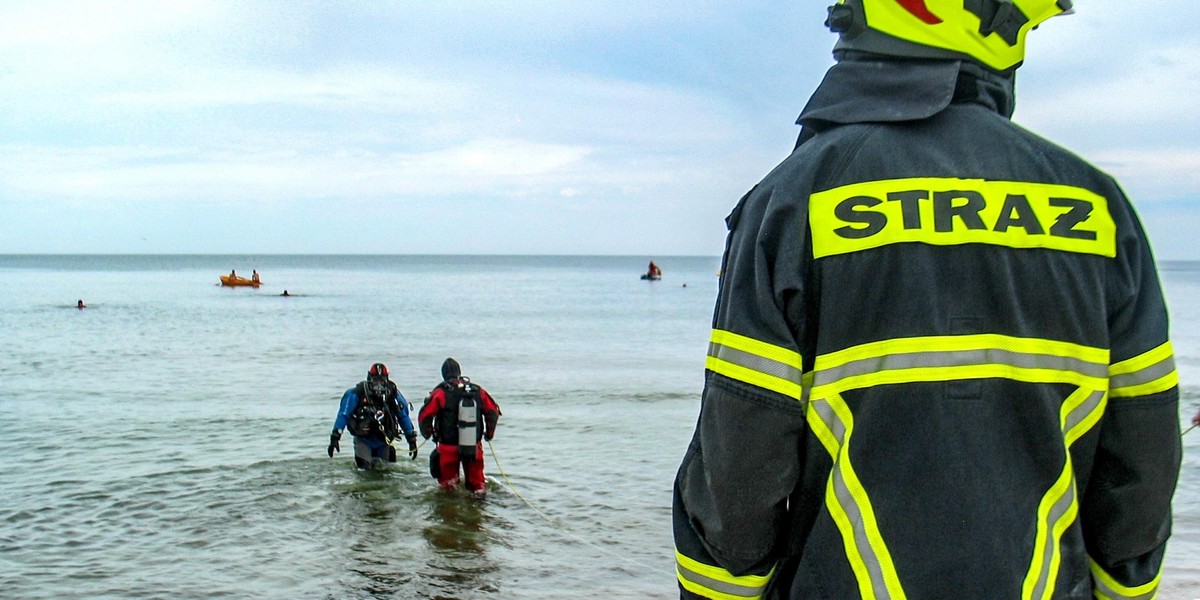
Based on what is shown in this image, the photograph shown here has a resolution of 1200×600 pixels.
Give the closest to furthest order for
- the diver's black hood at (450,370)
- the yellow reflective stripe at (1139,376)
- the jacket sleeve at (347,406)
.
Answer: the yellow reflective stripe at (1139,376), the diver's black hood at (450,370), the jacket sleeve at (347,406)

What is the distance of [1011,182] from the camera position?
1647 millimetres

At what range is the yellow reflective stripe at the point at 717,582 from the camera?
172 centimetres

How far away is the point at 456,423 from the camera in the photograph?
10070 millimetres

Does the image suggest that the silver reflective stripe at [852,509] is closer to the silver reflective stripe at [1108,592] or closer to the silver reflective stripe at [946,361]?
the silver reflective stripe at [946,361]

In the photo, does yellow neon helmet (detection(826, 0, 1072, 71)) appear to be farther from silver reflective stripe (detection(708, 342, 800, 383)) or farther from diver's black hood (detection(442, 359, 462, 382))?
diver's black hood (detection(442, 359, 462, 382))

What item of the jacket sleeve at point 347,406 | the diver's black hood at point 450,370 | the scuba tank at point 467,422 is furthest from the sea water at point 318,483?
the diver's black hood at point 450,370

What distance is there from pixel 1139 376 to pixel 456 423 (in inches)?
345

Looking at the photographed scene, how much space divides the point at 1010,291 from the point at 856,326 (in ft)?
0.78

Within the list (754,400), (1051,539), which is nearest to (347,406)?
(754,400)

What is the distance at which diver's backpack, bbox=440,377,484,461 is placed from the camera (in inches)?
389

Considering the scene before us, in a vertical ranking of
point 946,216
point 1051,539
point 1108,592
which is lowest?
point 1108,592

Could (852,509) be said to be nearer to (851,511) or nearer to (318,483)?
(851,511)

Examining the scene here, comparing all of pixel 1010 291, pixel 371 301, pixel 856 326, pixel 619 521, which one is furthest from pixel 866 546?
pixel 371 301

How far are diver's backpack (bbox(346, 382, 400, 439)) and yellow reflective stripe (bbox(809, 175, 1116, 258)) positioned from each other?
962 centimetres
